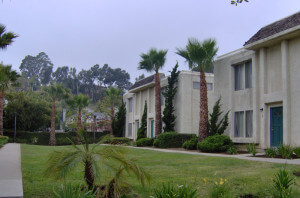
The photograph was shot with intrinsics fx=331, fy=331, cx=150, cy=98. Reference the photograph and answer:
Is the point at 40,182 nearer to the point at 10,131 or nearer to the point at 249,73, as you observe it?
the point at 249,73

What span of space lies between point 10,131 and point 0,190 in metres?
37.6

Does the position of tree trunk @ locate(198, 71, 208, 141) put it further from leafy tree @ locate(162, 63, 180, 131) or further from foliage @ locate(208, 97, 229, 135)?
leafy tree @ locate(162, 63, 180, 131)

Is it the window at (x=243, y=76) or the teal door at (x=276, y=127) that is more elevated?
the window at (x=243, y=76)

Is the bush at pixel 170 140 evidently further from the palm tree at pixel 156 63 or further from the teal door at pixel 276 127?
the teal door at pixel 276 127

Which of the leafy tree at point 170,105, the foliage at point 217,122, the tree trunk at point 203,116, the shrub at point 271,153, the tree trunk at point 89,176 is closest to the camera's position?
the tree trunk at point 89,176

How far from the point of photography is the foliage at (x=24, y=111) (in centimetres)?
4275

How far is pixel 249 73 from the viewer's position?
18.6m

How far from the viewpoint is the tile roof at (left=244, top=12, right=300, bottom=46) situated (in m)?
15.5

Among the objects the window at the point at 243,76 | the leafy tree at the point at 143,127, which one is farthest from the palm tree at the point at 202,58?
the leafy tree at the point at 143,127

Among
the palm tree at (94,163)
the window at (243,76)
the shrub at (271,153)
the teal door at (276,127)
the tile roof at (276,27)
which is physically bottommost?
the shrub at (271,153)

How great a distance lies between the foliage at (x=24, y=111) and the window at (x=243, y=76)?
32355 mm

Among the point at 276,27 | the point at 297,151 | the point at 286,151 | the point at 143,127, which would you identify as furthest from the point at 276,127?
the point at 143,127

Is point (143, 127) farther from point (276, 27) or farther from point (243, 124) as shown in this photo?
point (276, 27)

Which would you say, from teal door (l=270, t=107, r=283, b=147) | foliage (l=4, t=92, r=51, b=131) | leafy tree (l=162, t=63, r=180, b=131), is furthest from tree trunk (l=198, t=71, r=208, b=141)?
foliage (l=4, t=92, r=51, b=131)
